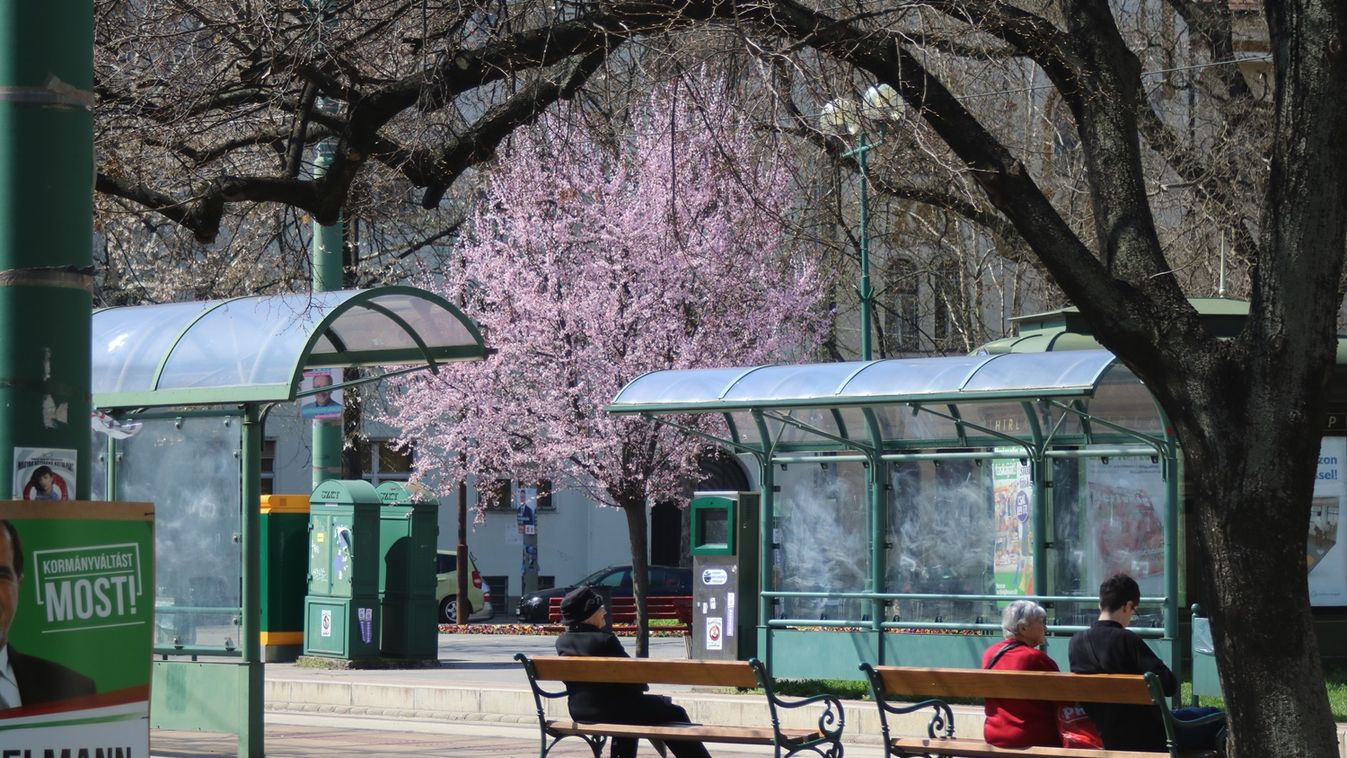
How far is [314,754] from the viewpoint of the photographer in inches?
475

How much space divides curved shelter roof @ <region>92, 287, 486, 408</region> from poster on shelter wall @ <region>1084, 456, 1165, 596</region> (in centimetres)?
533

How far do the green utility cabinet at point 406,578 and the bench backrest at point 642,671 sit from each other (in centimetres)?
945

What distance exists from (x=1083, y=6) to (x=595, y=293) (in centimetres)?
2119

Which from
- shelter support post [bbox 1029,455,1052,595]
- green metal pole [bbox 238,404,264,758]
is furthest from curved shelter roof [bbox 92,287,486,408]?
shelter support post [bbox 1029,455,1052,595]

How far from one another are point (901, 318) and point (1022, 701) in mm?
24685

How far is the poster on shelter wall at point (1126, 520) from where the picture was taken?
14984 millimetres

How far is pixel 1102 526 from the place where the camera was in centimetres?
1529

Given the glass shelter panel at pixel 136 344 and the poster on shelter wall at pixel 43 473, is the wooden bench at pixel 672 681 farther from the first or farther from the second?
the poster on shelter wall at pixel 43 473

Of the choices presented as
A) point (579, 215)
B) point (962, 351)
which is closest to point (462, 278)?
point (579, 215)

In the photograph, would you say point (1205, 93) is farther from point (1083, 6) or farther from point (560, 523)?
point (560, 523)

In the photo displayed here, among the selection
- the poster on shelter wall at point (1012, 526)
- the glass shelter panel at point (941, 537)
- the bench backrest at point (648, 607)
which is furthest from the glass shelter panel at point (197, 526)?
the bench backrest at point (648, 607)

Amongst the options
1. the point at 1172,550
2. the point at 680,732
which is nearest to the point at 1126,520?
the point at 1172,550

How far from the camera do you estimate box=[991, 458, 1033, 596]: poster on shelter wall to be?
15.8 metres

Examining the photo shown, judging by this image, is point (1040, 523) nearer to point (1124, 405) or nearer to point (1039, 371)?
point (1124, 405)
